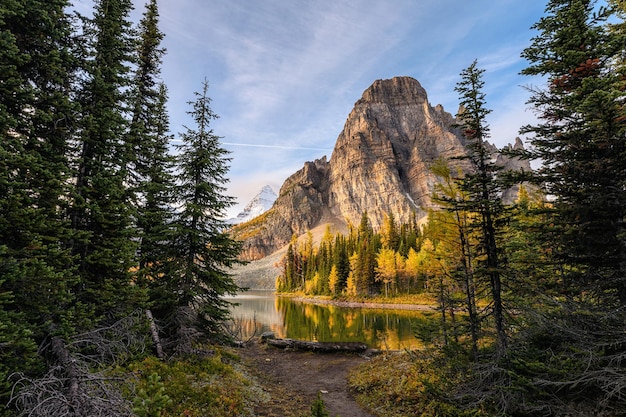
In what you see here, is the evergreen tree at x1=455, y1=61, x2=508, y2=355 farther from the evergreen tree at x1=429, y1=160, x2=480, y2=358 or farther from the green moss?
the green moss

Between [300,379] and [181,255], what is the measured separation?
30.6 feet

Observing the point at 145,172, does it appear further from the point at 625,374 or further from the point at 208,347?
the point at 625,374

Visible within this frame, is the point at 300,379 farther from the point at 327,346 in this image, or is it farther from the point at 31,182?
the point at 31,182

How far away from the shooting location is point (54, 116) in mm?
7660

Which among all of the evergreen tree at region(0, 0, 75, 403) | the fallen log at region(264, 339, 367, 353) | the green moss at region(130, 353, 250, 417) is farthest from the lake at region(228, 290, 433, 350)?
the evergreen tree at region(0, 0, 75, 403)

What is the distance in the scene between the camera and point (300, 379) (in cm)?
1644

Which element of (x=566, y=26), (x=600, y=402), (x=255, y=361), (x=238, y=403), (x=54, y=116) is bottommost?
(x=255, y=361)

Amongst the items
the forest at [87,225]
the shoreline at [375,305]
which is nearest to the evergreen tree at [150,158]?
the forest at [87,225]

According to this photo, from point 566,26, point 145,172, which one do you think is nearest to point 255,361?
point 145,172

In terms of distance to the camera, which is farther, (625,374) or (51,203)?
(51,203)

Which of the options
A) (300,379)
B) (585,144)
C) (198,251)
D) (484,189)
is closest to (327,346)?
(300,379)

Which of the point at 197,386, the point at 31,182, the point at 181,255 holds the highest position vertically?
the point at 31,182

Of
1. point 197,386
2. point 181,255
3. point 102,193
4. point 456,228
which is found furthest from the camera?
point 181,255

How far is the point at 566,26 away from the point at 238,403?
1675cm
